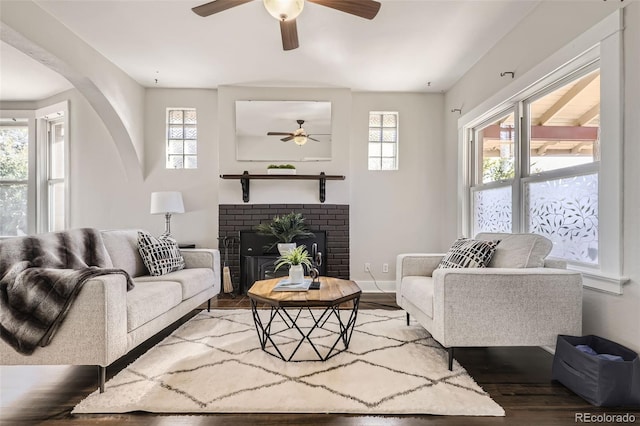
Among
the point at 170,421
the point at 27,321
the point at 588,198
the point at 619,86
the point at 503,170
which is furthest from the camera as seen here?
Result: the point at 503,170

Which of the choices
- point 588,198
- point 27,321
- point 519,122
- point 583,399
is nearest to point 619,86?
point 588,198

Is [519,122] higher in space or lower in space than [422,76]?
lower

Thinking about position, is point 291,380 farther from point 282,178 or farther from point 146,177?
point 146,177

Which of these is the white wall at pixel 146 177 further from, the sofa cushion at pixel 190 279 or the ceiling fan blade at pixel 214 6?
the ceiling fan blade at pixel 214 6

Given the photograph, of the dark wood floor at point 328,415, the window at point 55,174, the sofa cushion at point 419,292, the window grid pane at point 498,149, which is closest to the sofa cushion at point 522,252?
the sofa cushion at point 419,292

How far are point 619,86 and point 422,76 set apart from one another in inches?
89.1

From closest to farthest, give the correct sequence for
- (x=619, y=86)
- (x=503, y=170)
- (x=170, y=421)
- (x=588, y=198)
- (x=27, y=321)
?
1. (x=170, y=421)
2. (x=27, y=321)
3. (x=619, y=86)
4. (x=588, y=198)
5. (x=503, y=170)

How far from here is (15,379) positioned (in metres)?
1.95

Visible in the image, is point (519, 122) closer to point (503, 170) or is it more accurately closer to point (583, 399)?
point (503, 170)

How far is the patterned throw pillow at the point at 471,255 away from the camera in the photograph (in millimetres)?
2389

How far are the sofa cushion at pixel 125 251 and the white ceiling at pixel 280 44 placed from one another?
177 cm

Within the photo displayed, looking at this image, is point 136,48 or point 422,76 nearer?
point 136,48

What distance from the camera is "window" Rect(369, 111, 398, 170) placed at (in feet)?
14.8

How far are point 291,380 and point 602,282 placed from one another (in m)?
1.88
